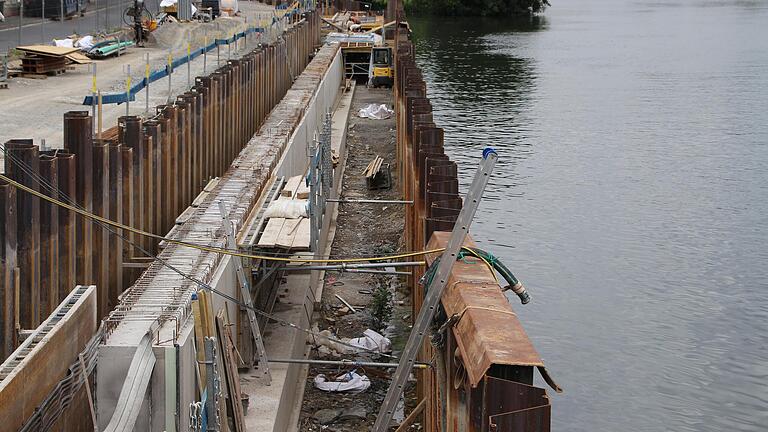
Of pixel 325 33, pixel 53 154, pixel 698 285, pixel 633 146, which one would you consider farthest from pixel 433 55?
pixel 53 154

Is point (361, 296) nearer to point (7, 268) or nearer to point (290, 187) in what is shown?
point (290, 187)

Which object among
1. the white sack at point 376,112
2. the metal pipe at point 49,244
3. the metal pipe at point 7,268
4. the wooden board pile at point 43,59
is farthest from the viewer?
the white sack at point 376,112

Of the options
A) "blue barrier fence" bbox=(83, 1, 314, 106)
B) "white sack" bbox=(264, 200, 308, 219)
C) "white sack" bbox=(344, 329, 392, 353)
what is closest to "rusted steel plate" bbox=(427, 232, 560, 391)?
"white sack" bbox=(264, 200, 308, 219)

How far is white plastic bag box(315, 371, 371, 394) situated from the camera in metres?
15.3

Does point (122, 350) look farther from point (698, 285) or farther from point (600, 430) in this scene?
point (698, 285)

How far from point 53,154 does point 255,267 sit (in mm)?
3462

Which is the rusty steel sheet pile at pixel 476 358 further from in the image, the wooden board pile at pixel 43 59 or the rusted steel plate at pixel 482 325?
the wooden board pile at pixel 43 59

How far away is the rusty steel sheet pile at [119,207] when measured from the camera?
10.6 meters

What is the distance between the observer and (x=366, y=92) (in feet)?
162

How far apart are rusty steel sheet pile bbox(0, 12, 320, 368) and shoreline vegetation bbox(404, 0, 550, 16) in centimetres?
8598

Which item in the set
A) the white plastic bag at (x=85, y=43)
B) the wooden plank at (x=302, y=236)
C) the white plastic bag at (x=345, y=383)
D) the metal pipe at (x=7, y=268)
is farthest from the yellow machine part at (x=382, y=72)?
the metal pipe at (x=7, y=268)

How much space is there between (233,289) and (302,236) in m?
1.41

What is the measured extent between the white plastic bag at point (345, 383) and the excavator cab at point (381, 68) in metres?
34.4

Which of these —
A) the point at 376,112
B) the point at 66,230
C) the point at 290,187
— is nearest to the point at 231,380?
the point at 66,230
